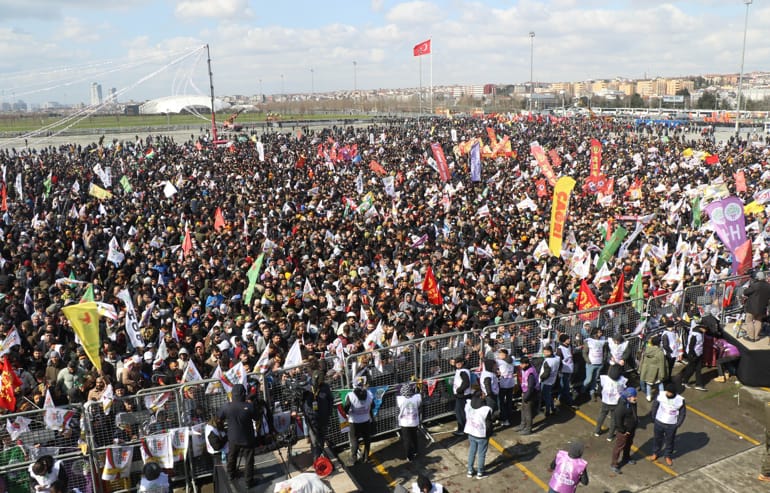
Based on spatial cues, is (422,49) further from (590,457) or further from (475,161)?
(590,457)

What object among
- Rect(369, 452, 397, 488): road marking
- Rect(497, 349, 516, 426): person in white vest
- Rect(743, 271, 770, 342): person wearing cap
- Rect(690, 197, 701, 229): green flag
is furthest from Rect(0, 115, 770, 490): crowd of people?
Rect(743, 271, 770, 342): person wearing cap

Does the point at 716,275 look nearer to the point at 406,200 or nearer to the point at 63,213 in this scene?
the point at 406,200

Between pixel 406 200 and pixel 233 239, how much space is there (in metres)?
7.88

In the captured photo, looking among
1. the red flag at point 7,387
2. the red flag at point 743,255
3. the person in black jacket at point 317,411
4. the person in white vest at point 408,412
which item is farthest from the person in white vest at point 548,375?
the red flag at point 7,387

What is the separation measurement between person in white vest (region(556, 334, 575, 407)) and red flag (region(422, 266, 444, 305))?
10.3 ft

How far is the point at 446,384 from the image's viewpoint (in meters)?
9.82

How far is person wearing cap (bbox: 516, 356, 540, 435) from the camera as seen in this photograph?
8.99 meters

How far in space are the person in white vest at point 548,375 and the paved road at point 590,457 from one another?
33 cm

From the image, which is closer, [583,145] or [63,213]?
[63,213]

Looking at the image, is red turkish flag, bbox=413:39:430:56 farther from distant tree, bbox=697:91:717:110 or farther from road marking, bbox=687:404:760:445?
distant tree, bbox=697:91:717:110

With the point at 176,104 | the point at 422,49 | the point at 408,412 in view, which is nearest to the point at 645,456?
the point at 408,412

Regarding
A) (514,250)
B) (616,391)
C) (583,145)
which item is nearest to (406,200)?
(514,250)

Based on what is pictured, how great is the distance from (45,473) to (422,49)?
63.7 meters

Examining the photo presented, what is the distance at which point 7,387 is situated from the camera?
322 inches
